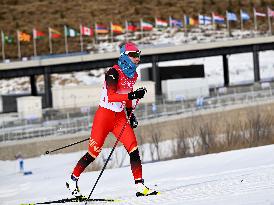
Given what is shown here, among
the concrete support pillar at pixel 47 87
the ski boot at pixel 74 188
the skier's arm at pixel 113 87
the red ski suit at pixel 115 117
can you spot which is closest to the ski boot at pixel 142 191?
the red ski suit at pixel 115 117

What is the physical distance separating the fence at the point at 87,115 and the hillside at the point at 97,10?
69.2 meters

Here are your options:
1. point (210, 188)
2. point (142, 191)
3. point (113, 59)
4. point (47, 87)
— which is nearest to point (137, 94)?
point (142, 191)

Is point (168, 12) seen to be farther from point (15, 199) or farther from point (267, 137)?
point (15, 199)

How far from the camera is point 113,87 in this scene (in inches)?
356

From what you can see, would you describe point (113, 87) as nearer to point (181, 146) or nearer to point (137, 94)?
point (137, 94)

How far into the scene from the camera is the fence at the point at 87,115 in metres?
43.2

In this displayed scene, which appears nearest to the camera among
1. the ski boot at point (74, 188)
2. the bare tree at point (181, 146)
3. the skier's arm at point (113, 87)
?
the skier's arm at point (113, 87)

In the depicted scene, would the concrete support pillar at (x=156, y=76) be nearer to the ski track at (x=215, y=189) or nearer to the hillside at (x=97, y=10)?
the hillside at (x=97, y=10)

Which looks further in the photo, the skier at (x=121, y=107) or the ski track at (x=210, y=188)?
the skier at (x=121, y=107)

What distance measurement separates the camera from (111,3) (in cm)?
13338

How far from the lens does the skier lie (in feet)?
29.7

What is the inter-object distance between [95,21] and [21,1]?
1556 cm

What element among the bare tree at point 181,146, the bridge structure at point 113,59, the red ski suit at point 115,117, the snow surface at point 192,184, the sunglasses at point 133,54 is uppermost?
the bridge structure at point 113,59

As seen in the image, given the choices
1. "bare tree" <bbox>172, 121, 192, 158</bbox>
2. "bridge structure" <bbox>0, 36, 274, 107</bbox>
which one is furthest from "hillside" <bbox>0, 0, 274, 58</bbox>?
"bare tree" <bbox>172, 121, 192, 158</bbox>
